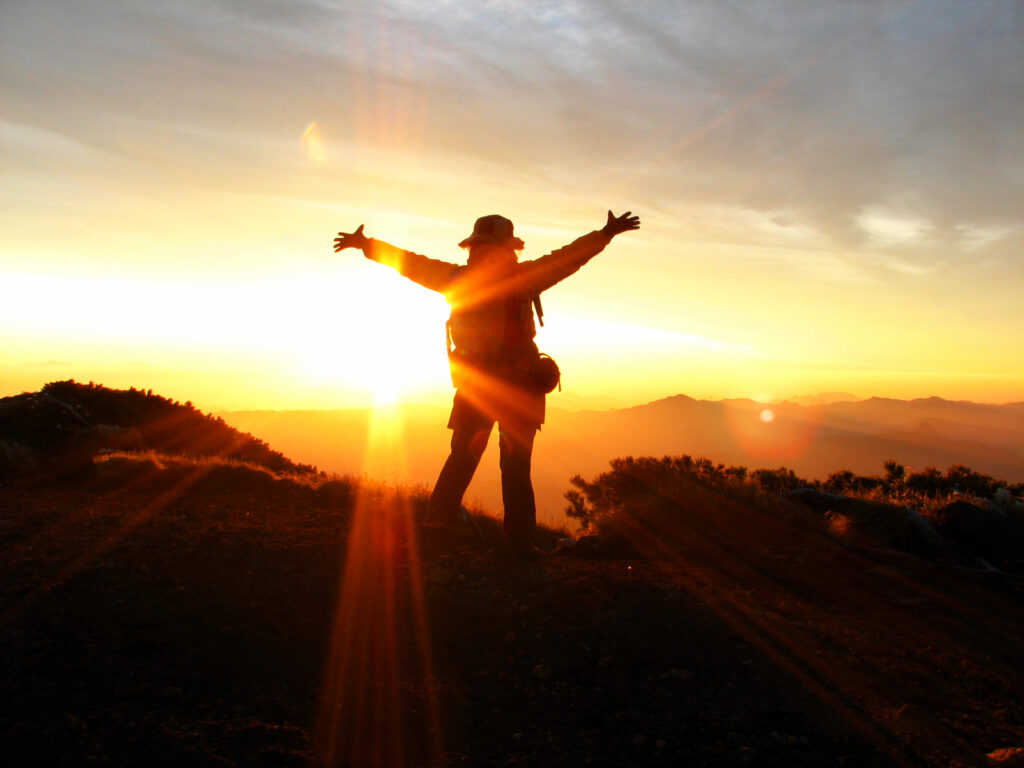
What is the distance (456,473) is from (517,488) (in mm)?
690

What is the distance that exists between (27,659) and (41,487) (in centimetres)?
464

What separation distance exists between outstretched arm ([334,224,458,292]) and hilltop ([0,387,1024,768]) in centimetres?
223

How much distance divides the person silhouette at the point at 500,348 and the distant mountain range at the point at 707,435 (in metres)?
57.3

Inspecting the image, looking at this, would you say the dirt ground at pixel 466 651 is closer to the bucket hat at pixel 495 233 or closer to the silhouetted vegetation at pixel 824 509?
the silhouetted vegetation at pixel 824 509

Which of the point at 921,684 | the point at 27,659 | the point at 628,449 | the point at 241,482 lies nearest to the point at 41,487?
the point at 241,482

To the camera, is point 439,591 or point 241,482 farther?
point 241,482

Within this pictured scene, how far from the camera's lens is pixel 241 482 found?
784 cm

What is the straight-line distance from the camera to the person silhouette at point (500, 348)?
5.96 m

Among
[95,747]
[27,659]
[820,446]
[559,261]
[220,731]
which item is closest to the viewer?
[95,747]

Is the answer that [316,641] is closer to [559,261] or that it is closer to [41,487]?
[559,261]

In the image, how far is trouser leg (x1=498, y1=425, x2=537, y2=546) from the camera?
6.04 m

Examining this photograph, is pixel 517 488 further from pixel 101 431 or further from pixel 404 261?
pixel 101 431

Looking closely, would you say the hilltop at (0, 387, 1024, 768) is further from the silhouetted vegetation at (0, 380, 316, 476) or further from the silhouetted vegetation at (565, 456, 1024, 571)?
the silhouetted vegetation at (0, 380, 316, 476)

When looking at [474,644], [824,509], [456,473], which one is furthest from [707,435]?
[474,644]
